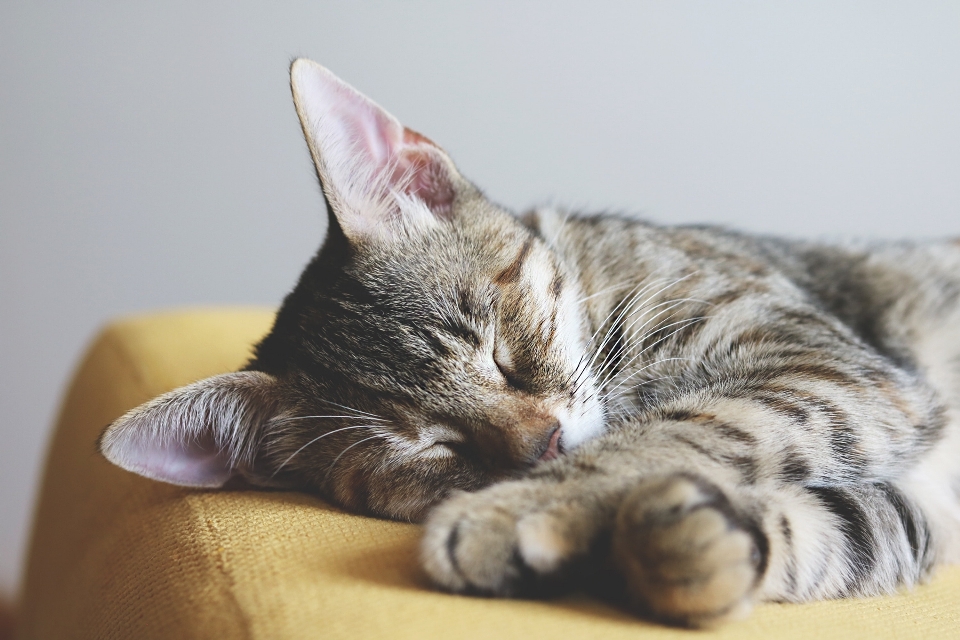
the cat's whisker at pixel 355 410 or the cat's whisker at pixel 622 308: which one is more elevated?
the cat's whisker at pixel 622 308

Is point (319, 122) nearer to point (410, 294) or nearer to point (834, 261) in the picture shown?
point (410, 294)

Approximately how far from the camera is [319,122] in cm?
128

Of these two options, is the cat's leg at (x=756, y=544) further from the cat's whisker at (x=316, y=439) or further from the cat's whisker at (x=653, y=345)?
the cat's whisker at (x=316, y=439)

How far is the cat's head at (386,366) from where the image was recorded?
1.20 metres

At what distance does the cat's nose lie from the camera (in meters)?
1.15

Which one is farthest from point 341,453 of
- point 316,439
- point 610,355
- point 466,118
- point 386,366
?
point 466,118

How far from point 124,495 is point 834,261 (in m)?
1.68

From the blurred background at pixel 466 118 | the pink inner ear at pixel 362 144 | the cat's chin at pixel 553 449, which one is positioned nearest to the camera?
the cat's chin at pixel 553 449

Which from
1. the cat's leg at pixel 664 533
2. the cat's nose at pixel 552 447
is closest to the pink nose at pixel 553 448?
the cat's nose at pixel 552 447

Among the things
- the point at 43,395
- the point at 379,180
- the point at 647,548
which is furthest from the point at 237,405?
the point at 43,395

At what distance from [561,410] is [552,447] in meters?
0.07

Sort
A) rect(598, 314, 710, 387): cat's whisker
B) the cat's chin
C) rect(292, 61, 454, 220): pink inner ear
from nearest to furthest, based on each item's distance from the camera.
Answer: the cat's chin
rect(292, 61, 454, 220): pink inner ear
rect(598, 314, 710, 387): cat's whisker

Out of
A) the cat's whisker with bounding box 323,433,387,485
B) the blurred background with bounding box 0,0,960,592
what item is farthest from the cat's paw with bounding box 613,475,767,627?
the blurred background with bounding box 0,0,960,592

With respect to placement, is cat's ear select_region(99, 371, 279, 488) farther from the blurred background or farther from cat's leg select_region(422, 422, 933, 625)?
the blurred background
